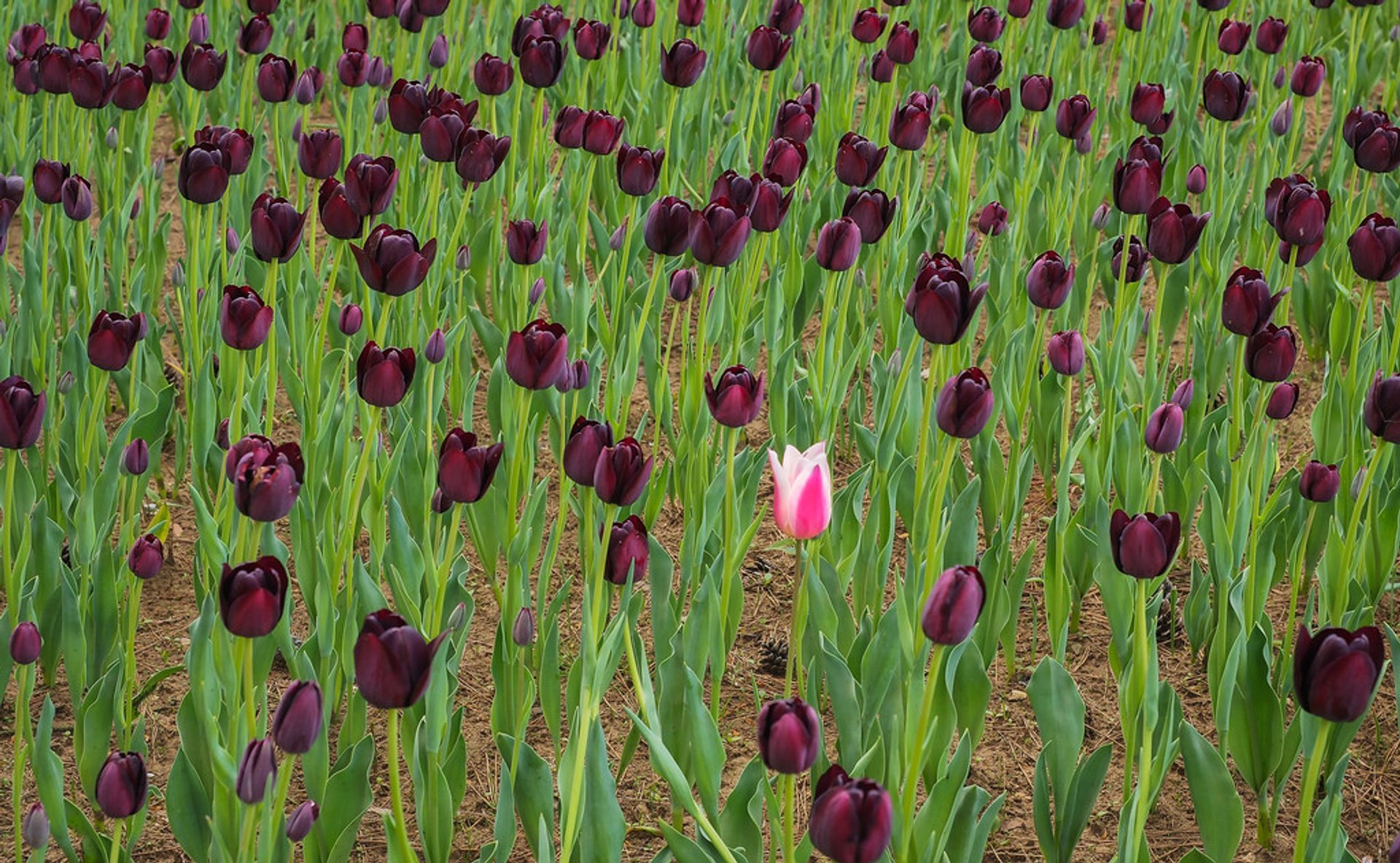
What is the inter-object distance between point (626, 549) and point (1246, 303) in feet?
3.33

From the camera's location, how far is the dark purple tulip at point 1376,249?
7.89 ft

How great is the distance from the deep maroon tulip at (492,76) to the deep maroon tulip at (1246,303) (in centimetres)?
169

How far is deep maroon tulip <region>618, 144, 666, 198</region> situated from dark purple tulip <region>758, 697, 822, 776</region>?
1.59 m

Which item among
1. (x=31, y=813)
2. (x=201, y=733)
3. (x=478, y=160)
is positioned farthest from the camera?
(x=478, y=160)

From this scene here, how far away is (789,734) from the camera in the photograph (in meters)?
1.38

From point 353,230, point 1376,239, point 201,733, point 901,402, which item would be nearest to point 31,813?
point 201,733

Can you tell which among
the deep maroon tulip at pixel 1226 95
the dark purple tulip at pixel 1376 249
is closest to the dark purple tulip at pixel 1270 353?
the dark purple tulip at pixel 1376 249

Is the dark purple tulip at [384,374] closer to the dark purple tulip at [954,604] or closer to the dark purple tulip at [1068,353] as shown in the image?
the dark purple tulip at [954,604]

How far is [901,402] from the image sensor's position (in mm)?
2549

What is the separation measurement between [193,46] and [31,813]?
212 centimetres

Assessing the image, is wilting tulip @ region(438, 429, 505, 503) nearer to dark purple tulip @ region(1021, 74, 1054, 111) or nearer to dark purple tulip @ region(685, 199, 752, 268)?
dark purple tulip @ region(685, 199, 752, 268)

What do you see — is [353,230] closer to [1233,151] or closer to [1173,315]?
[1173,315]

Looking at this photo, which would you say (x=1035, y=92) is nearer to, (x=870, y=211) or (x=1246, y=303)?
(x=870, y=211)

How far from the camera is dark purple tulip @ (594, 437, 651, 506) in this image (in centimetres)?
171
